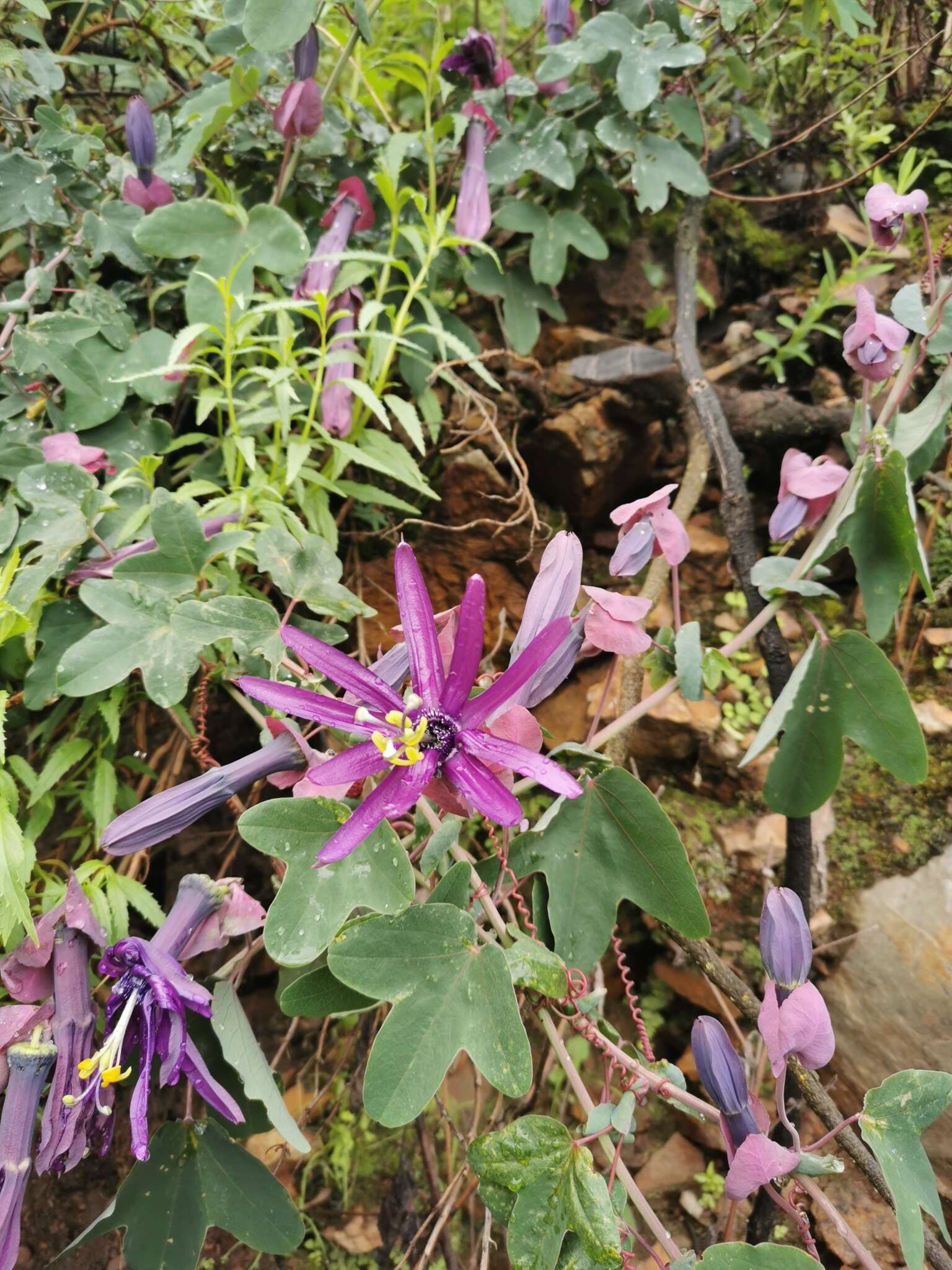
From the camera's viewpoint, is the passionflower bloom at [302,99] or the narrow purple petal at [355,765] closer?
the narrow purple petal at [355,765]

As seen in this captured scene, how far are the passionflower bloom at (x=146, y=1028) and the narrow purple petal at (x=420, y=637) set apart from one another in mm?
312

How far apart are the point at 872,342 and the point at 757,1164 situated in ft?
2.67

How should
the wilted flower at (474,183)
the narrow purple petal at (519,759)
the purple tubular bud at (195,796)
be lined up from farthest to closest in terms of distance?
the wilted flower at (474,183) < the purple tubular bud at (195,796) < the narrow purple petal at (519,759)

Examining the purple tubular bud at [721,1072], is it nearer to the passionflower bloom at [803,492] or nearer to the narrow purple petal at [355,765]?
the narrow purple petal at [355,765]

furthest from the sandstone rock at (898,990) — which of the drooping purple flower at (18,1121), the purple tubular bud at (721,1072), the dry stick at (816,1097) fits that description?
the drooping purple flower at (18,1121)

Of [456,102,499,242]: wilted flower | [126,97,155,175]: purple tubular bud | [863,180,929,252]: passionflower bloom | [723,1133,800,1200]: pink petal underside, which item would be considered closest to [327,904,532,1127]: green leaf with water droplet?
[723,1133,800,1200]: pink petal underside

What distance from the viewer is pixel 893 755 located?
2.94 ft

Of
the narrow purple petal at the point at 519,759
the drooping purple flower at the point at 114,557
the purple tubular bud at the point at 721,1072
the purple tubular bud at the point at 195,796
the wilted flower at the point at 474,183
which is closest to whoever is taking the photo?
the narrow purple petal at the point at 519,759

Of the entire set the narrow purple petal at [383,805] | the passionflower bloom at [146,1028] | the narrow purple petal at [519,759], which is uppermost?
the narrow purple petal at [519,759]

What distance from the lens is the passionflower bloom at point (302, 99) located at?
1.25 metres

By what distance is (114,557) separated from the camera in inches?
41.0

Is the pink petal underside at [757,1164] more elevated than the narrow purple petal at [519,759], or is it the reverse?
the narrow purple petal at [519,759]

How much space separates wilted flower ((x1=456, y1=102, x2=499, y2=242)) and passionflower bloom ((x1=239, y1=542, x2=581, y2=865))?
897mm

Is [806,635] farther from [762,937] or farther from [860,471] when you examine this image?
[762,937]
